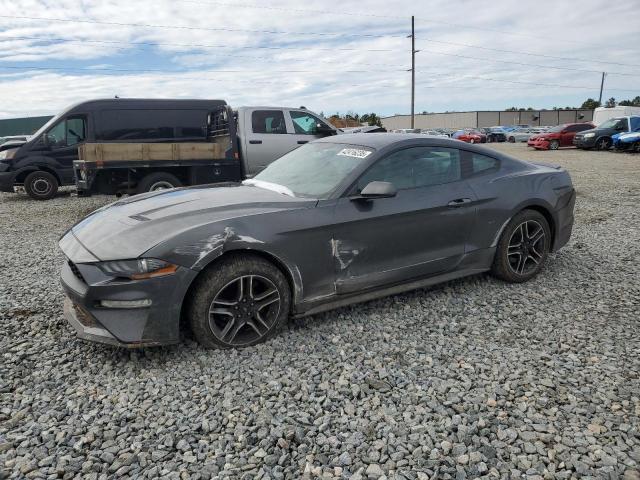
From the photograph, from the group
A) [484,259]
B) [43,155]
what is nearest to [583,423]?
[484,259]

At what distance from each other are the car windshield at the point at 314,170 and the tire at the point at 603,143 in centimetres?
2365

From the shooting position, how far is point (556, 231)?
4637mm

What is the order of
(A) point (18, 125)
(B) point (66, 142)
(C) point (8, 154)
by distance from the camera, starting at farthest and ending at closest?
(A) point (18, 125)
(C) point (8, 154)
(B) point (66, 142)

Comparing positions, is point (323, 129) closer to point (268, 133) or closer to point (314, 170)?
point (268, 133)

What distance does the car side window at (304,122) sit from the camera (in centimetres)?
995

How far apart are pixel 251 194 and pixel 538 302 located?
2.65 m

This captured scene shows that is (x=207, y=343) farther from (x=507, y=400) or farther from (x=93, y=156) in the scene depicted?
→ (x=93, y=156)

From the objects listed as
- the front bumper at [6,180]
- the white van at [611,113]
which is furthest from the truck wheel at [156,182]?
the white van at [611,113]

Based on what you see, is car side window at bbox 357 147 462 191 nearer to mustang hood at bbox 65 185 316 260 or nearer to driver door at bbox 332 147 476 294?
driver door at bbox 332 147 476 294

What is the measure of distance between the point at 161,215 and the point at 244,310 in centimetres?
88

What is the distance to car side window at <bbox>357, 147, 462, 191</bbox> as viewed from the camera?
373 centimetres

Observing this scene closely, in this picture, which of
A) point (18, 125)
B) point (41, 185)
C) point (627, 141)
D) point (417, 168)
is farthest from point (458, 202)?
point (18, 125)

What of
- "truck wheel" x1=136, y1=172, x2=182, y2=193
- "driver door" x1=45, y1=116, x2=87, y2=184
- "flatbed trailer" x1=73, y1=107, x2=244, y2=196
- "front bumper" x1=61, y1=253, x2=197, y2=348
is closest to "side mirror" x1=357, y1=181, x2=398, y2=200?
"front bumper" x1=61, y1=253, x2=197, y2=348

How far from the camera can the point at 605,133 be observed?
23031 mm
